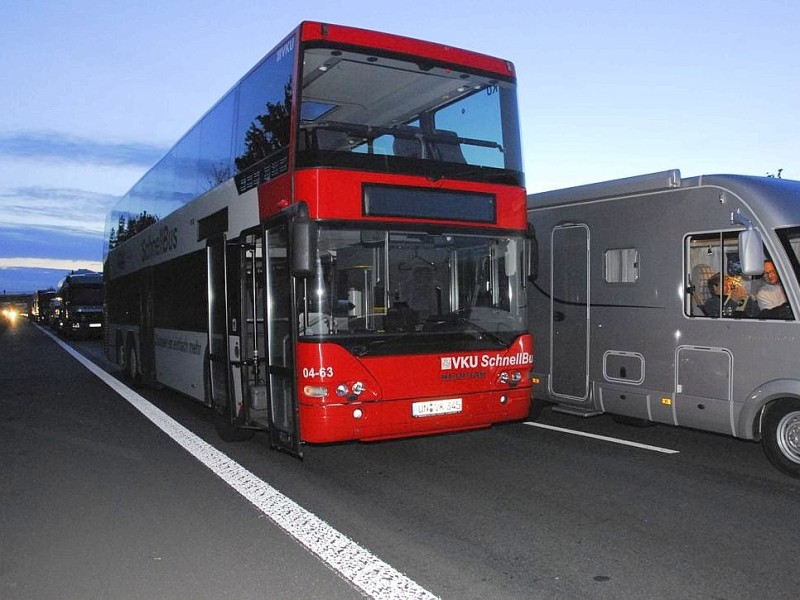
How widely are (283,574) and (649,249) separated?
541cm

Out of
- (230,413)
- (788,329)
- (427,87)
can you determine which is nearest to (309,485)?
(230,413)

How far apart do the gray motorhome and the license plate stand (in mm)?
1575

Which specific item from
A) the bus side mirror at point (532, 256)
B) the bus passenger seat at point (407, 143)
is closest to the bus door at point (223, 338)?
the bus passenger seat at point (407, 143)

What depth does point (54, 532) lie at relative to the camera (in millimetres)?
5281

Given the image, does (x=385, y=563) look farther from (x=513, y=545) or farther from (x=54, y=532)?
(x=54, y=532)

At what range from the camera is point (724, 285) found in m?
7.27

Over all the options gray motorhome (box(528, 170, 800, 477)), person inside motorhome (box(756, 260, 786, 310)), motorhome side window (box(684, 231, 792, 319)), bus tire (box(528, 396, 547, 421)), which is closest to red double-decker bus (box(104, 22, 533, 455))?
gray motorhome (box(528, 170, 800, 477))

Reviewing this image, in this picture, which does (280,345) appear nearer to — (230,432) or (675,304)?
(230,432)

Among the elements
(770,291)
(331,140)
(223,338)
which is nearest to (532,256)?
(770,291)

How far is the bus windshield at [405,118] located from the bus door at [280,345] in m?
0.97

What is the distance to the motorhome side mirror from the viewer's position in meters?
6.52

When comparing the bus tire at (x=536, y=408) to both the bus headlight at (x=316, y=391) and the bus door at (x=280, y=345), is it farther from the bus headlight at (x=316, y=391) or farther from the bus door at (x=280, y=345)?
the bus headlight at (x=316, y=391)

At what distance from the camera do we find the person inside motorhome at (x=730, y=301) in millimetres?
6973

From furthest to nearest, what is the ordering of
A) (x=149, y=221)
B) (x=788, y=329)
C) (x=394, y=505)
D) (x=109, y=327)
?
(x=109, y=327), (x=149, y=221), (x=788, y=329), (x=394, y=505)
